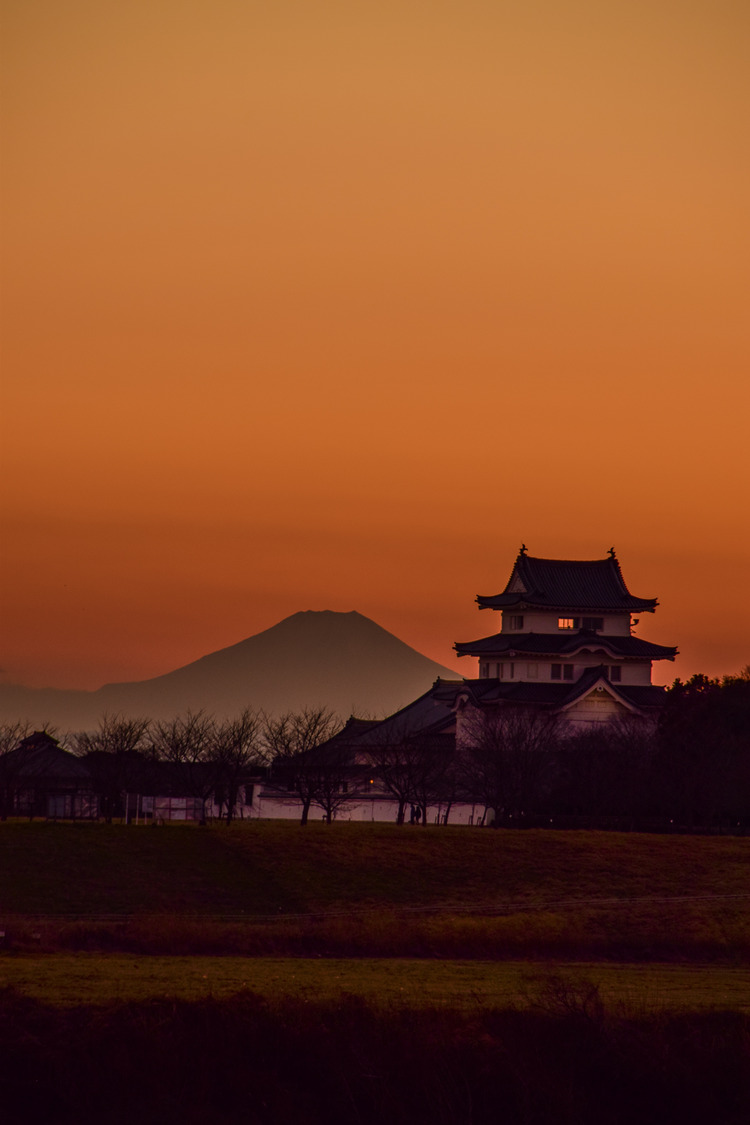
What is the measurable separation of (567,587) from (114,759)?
85.4ft

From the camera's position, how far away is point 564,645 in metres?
69.8

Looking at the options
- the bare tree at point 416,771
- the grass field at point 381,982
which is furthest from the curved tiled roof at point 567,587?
the grass field at point 381,982

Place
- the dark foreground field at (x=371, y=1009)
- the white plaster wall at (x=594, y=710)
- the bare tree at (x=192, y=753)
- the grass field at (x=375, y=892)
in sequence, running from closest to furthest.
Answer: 1. the dark foreground field at (x=371, y=1009)
2. the grass field at (x=375, y=892)
3. the bare tree at (x=192, y=753)
4. the white plaster wall at (x=594, y=710)

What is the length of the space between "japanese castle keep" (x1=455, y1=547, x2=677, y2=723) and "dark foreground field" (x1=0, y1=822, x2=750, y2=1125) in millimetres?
31594

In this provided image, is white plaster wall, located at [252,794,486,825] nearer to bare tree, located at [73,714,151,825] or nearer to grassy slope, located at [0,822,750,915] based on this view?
bare tree, located at [73,714,151,825]

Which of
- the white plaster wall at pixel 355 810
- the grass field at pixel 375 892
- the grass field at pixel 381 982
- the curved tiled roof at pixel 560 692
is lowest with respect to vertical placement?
the grass field at pixel 381 982

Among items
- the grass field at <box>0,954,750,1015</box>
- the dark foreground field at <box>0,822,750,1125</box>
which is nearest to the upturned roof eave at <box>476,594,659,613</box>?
the dark foreground field at <box>0,822,750,1125</box>

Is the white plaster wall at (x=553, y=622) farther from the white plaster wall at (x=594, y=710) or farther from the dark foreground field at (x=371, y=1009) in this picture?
the dark foreground field at (x=371, y=1009)

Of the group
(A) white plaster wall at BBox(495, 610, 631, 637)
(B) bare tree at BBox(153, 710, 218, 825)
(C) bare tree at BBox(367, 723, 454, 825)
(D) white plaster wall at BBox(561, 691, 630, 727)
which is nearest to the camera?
(C) bare tree at BBox(367, 723, 454, 825)

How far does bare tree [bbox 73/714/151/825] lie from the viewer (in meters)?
57.3

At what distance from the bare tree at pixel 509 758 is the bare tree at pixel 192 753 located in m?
11.8

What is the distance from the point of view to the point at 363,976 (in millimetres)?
21594

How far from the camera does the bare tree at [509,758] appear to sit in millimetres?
57969

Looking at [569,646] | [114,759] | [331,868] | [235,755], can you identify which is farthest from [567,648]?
[331,868]
